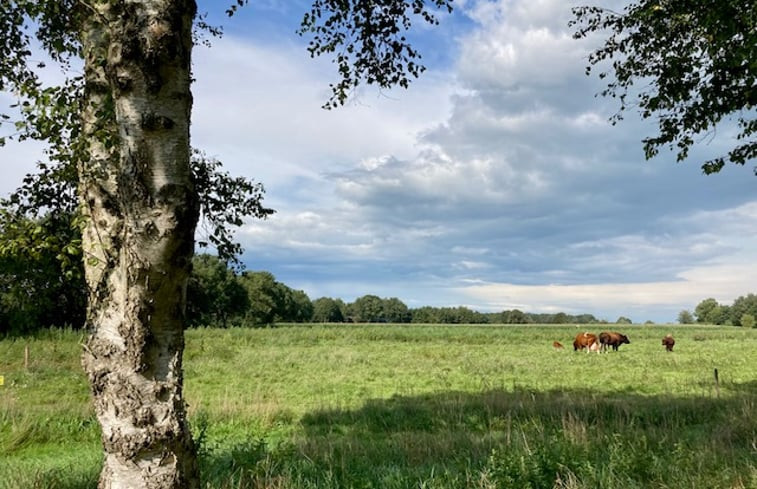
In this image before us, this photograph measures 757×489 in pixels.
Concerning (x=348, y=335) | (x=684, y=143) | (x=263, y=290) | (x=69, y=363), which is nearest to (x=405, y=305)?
(x=263, y=290)

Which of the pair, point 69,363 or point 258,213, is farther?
point 69,363

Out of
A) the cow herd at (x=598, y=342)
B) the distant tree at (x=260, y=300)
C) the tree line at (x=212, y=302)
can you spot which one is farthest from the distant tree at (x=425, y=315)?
the cow herd at (x=598, y=342)

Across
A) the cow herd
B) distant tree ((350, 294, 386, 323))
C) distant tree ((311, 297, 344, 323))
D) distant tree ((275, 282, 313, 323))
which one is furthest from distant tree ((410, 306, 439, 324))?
the cow herd

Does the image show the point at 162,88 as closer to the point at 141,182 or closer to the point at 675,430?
the point at 141,182

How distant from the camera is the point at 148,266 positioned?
3463 mm

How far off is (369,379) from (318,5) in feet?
49.3

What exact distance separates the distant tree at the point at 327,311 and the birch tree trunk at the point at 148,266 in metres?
154

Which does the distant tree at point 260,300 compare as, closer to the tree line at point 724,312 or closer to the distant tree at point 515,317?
the distant tree at point 515,317

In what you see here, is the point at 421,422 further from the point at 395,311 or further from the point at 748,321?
the point at 748,321

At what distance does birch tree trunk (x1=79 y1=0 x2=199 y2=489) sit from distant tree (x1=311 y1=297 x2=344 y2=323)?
154 m

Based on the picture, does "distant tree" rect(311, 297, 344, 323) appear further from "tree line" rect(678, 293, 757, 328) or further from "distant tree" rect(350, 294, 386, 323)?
"tree line" rect(678, 293, 757, 328)

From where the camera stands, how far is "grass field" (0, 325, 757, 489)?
18.2 feet

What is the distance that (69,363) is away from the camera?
23375mm

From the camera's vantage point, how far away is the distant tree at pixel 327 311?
15875cm
